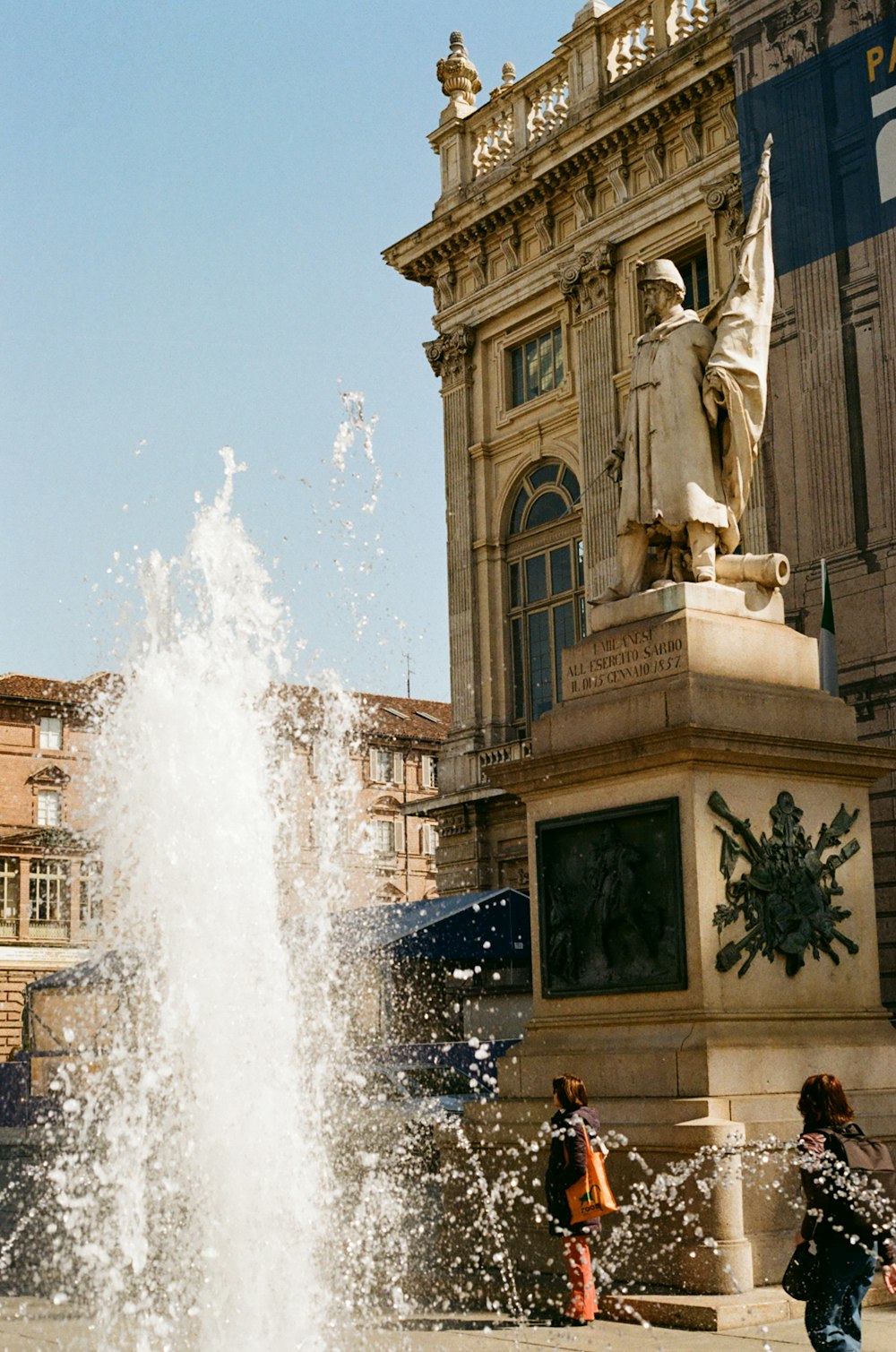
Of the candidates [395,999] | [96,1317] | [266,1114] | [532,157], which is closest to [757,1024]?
[266,1114]

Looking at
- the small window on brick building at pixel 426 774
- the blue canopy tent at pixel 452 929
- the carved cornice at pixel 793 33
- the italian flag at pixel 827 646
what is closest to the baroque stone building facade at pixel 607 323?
the carved cornice at pixel 793 33

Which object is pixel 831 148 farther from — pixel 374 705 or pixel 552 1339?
pixel 374 705

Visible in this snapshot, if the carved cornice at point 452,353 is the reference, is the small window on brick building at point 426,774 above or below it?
below

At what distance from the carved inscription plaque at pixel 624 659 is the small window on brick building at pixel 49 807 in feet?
174

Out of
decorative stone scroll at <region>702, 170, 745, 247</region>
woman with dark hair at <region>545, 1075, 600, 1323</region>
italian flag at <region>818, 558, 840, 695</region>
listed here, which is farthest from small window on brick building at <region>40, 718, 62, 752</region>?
woman with dark hair at <region>545, 1075, 600, 1323</region>

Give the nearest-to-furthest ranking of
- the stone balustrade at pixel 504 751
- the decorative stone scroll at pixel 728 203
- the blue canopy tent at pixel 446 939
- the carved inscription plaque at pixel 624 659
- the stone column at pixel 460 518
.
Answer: the carved inscription plaque at pixel 624 659, the blue canopy tent at pixel 446 939, the decorative stone scroll at pixel 728 203, the stone balustrade at pixel 504 751, the stone column at pixel 460 518

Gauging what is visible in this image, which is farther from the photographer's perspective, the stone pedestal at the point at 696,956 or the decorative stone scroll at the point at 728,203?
the decorative stone scroll at the point at 728,203

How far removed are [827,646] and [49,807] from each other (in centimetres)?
4518

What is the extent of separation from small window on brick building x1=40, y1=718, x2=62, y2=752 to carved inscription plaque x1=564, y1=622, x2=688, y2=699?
54.2 meters

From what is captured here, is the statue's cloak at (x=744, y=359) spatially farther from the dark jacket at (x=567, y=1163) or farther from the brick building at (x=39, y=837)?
the brick building at (x=39, y=837)

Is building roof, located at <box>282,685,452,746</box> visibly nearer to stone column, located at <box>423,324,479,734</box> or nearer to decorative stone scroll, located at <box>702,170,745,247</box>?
stone column, located at <box>423,324,479,734</box>

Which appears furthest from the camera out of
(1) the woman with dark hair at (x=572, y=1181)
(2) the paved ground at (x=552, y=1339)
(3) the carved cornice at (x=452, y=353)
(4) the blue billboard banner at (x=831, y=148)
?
(3) the carved cornice at (x=452, y=353)

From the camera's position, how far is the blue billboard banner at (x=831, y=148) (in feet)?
73.8

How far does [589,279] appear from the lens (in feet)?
104
